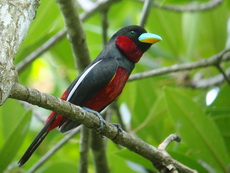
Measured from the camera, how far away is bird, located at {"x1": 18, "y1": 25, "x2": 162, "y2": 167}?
3326mm

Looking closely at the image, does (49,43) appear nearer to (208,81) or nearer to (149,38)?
(149,38)

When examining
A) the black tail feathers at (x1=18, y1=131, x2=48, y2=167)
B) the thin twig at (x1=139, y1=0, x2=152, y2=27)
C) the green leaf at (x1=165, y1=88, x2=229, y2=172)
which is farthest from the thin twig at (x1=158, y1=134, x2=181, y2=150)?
the thin twig at (x1=139, y1=0, x2=152, y2=27)

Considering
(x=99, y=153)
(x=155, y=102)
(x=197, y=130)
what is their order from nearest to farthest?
(x=197, y=130)
(x=99, y=153)
(x=155, y=102)

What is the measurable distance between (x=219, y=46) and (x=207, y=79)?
1.13ft

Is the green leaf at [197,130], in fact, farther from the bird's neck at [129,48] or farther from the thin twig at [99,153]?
the thin twig at [99,153]

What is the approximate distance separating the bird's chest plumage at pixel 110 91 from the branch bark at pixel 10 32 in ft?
3.10

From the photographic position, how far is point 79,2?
5031 millimetres

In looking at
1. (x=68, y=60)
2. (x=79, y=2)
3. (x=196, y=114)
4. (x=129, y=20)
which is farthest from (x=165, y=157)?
(x=129, y=20)

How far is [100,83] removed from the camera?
3.37 m

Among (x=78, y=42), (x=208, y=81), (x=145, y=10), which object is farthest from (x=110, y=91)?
(x=208, y=81)

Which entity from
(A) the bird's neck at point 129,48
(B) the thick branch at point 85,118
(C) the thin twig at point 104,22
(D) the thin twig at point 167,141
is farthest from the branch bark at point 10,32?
(C) the thin twig at point 104,22

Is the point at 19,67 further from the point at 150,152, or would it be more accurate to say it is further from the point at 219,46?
the point at 219,46

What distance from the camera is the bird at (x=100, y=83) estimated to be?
3.33 meters

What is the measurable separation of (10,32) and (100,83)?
3.65 feet
